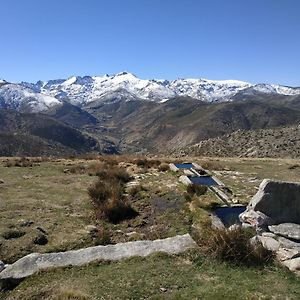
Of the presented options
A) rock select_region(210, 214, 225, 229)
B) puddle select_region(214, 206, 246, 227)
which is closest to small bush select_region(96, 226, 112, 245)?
rock select_region(210, 214, 225, 229)

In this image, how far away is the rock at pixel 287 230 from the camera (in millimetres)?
12898

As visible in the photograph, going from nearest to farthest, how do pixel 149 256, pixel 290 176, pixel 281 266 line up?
pixel 281 266, pixel 149 256, pixel 290 176

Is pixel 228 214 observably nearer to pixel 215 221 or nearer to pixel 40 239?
pixel 215 221

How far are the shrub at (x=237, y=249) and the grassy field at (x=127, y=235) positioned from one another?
309 mm

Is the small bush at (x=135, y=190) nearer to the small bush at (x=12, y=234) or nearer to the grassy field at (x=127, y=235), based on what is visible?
the grassy field at (x=127, y=235)

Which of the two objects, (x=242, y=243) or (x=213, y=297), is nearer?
(x=213, y=297)

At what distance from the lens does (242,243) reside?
38.9ft

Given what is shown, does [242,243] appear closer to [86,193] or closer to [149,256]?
[149,256]

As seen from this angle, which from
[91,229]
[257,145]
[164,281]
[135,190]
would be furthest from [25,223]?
[257,145]

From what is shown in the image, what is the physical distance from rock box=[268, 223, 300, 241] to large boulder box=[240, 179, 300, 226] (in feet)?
1.64

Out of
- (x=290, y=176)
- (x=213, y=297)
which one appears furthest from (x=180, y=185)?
(x=213, y=297)

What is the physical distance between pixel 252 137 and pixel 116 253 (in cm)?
6909

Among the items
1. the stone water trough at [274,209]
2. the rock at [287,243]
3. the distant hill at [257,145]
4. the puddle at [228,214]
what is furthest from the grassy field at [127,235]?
the distant hill at [257,145]

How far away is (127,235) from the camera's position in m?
15.8
